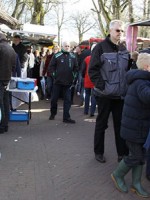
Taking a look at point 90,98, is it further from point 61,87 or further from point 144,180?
point 144,180

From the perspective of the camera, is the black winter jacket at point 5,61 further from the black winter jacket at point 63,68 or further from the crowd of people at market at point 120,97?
the black winter jacket at point 63,68

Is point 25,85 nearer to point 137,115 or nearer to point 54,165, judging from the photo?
point 54,165

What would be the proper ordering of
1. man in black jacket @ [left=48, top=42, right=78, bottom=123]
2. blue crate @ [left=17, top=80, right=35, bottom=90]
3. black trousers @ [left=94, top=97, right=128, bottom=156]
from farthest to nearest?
man in black jacket @ [left=48, top=42, right=78, bottom=123]
blue crate @ [left=17, top=80, right=35, bottom=90]
black trousers @ [left=94, top=97, right=128, bottom=156]

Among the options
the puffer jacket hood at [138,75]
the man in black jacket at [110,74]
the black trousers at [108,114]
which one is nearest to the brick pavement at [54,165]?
the black trousers at [108,114]

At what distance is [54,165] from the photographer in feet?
19.5

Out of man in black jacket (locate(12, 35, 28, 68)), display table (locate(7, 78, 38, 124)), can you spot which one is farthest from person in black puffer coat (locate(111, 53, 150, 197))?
man in black jacket (locate(12, 35, 28, 68))

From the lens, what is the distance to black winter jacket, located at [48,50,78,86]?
30.6 ft

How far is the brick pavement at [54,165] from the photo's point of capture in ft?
15.9

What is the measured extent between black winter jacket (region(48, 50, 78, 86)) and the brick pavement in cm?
107

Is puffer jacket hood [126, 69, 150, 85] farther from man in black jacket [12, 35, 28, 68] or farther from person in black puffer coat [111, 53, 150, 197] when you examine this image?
man in black jacket [12, 35, 28, 68]

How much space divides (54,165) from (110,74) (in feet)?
5.13

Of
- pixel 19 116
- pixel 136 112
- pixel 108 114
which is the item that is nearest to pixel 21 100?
pixel 19 116

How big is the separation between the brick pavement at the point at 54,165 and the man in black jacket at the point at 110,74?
683 mm

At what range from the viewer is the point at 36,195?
4762mm
